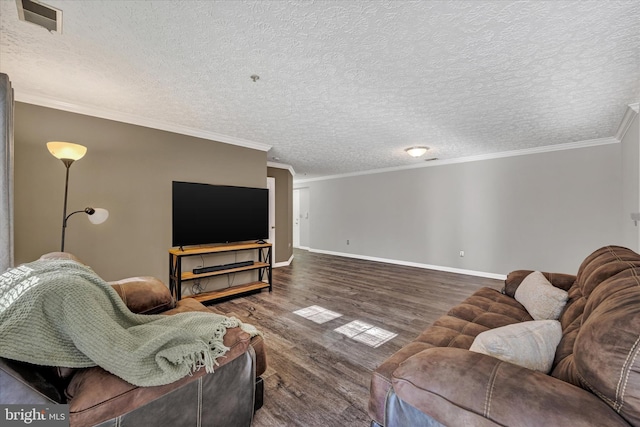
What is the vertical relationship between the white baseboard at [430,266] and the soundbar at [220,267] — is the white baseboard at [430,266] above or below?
below

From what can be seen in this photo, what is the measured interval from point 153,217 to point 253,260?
158 cm

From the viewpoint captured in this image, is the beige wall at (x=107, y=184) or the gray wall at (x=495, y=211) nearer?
the beige wall at (x=107, y=184)

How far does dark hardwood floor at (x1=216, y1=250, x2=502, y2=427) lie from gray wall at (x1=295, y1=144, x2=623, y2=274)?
0.64 meters

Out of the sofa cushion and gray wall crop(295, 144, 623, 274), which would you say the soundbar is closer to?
the sofa cushion

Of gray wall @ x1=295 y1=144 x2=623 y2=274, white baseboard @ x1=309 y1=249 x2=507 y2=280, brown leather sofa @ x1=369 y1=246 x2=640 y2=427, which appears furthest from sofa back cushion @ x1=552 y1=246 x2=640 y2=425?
white baseboard @ x1=309 y1=249 x2=507 y2=280

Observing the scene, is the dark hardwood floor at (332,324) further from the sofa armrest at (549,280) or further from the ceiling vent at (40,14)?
the ceiling vent at (40,14)

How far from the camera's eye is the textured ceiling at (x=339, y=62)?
5.00 ft

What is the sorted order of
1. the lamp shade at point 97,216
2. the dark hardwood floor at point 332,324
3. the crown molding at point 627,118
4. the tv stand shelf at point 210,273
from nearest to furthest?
the dark hardwood floor at point 332,324 → the lamp shade at point 97,216 → the crown molding at point 627,118 → the tv stand shelf at point 210,273

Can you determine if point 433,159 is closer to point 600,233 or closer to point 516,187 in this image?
point 516,187

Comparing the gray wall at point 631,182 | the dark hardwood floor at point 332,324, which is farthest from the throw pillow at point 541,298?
the gray wall at point 631,182

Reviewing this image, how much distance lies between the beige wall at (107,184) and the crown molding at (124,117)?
0.06 meters

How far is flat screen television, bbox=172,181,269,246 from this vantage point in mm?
3479

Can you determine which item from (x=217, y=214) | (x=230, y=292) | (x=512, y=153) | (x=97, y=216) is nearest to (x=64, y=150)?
(x=97, y=216)

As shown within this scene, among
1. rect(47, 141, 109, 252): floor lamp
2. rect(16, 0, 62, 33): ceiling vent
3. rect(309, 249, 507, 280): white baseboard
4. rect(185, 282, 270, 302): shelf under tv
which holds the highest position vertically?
rect(16, 0, 62, 33): ceiling vent
